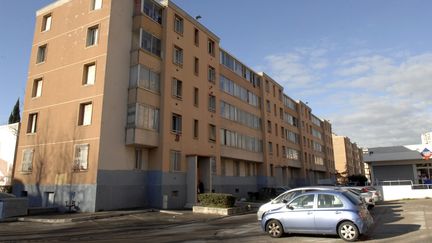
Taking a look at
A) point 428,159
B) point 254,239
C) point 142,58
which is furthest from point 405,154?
point 254,239

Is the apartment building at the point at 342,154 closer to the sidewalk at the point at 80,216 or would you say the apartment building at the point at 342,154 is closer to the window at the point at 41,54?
the sidewalk at the point at 80,216

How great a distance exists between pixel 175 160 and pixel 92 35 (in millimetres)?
11409

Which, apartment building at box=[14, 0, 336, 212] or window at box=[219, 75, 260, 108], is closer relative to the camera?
apartment building at box=[14, 0, 336, 212]

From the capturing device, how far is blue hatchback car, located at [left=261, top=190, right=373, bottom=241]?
1146 centimetres

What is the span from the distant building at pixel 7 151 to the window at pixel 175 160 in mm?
15599

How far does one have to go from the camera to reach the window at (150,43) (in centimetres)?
2691

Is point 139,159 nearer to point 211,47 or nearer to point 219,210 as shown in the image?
point 219,210

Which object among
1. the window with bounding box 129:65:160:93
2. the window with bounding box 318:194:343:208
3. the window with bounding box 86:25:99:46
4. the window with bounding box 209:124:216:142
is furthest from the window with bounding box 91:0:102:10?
the window with bounding box 318:194:343:208

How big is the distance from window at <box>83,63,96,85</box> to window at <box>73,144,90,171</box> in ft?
15.2

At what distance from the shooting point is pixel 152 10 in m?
28.6

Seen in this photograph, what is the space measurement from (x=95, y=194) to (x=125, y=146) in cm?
403

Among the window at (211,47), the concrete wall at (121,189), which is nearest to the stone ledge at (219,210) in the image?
the concrete wall at (121,189)

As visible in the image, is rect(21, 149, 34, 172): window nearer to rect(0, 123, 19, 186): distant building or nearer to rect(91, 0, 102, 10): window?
rect(0, 123, 19, 186): distant building

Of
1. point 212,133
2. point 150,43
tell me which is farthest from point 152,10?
point 212,133
